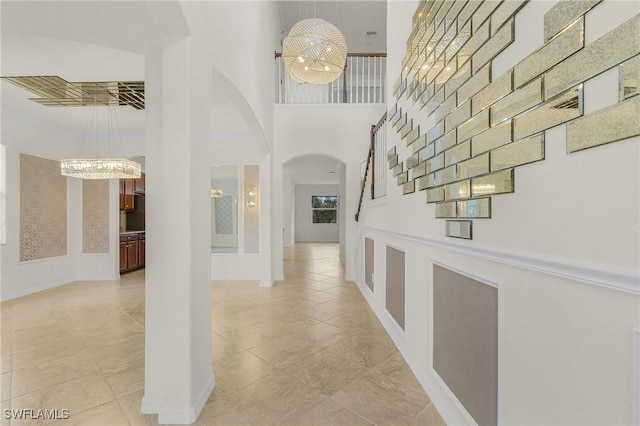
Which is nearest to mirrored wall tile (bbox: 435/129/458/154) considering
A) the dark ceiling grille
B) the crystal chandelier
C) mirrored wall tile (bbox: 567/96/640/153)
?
mirrored wall tile (bbox: 567/96/640/153)

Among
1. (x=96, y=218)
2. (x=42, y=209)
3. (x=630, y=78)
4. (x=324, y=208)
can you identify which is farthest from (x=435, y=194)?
(x=324, y=208)

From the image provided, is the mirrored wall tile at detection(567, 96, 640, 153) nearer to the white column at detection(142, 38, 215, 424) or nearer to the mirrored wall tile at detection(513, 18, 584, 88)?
the mirrored wall tile at detection(513, 18, 584, 88)

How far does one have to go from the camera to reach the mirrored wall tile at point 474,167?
1.49 metres

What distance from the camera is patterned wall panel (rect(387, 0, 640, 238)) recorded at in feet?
2.89

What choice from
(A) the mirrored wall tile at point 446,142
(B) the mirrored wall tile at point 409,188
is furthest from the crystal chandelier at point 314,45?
(A) the mirrored wall tile at point 446,142

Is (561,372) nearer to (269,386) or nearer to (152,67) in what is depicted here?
(269,386)

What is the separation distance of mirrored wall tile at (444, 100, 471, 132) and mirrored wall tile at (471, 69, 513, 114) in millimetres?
47

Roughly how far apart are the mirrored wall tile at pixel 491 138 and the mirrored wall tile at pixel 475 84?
0.24 metres

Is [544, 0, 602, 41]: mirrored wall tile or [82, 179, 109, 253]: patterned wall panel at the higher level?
[544, 0, 602, 41]: mirrored wall tile

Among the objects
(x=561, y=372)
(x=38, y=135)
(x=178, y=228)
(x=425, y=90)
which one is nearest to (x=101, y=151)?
(x=38, y=135)

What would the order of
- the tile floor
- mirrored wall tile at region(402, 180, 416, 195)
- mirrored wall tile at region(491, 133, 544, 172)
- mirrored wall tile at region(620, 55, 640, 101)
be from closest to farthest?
mirrored wall tile at region(620, 55, 640, 101) → mirrored wall tile at region(491, 133, 544, 172) → the tile floor → mirrored wall tile at region(402, 180, 416, 195)

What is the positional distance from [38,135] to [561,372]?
25.6ft

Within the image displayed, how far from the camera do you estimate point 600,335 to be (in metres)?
0.91

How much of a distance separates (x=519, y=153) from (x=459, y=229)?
0.61m
